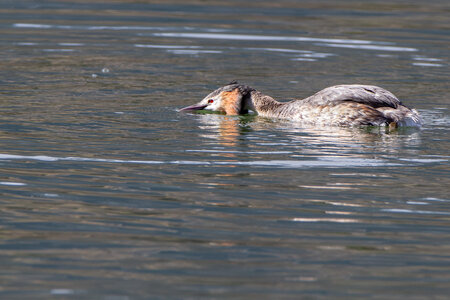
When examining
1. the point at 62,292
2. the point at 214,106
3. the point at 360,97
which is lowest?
the point at 62,292

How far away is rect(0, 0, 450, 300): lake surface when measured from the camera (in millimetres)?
5203

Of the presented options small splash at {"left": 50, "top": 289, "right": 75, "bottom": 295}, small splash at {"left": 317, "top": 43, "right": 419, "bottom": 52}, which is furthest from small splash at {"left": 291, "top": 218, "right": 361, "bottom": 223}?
small splash at {"left": 317, "top": 43, "right": 419, "bottom": 52}

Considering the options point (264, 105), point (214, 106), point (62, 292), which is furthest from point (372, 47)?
point (62, 292)

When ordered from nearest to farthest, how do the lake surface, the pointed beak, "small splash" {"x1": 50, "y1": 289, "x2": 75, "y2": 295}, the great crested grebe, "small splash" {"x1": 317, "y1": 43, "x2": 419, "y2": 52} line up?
"small splash" {"x1": 50, "y1": 289, "x2": 75, "y2": 295} < the lake surface < the great crested grebe < the pointed beak < "small splash" {"x1": 317, "y1": 43, "x2": 419, "y2": 52}

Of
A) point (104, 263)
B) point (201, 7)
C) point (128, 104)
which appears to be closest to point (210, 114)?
point (128, 104)

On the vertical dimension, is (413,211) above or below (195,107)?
below

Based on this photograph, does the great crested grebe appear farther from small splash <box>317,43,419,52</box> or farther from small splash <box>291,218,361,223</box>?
small splash <box>317,43,419,52</box>

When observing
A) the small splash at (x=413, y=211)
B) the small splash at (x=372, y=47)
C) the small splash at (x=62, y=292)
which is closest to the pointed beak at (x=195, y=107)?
the small splash at (x=413, y=211)

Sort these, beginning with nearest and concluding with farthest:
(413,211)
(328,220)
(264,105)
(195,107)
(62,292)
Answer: (62,292)
(328,220)
(413,211)
(195,107)
(264,105)

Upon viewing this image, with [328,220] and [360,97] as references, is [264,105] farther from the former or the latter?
[328,220]

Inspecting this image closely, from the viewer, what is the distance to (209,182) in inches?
293

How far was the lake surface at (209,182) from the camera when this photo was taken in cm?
520

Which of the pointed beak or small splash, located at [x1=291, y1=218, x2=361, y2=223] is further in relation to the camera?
the pointed beak

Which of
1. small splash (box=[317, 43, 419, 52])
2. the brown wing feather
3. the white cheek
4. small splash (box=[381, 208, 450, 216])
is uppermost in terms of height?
small splash (box=[317, 43, 419, 52])
